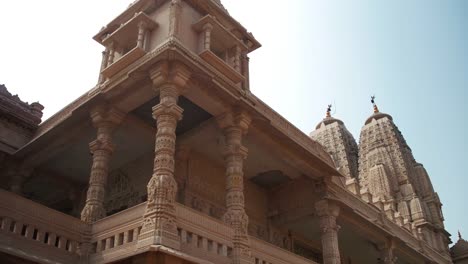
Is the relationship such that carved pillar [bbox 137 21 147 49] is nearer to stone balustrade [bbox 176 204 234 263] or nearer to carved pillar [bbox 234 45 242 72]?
carved pillar [bbox 234 45 242 72]

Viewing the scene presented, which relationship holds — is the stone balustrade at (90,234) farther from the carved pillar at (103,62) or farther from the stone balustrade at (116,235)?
the carved pillar at (103,62)

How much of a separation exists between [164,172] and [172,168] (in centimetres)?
25

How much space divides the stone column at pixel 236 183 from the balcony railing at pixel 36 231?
3.42 m

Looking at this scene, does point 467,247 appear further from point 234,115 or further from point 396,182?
point 234,115

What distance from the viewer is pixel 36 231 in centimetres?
1072

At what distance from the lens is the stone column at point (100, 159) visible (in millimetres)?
11336

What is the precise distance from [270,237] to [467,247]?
20.7 meters

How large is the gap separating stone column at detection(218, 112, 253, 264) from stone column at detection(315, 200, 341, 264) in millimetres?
4405

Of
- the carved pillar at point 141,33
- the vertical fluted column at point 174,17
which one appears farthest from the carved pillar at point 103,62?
the vertical fluted column at point 174,17

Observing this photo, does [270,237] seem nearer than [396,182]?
Yes

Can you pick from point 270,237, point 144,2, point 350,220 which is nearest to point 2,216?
point 144,2

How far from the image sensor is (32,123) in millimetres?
16469

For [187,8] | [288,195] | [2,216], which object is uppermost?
[187,8]

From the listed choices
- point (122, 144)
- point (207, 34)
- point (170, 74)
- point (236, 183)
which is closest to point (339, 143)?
point (122, 144)
